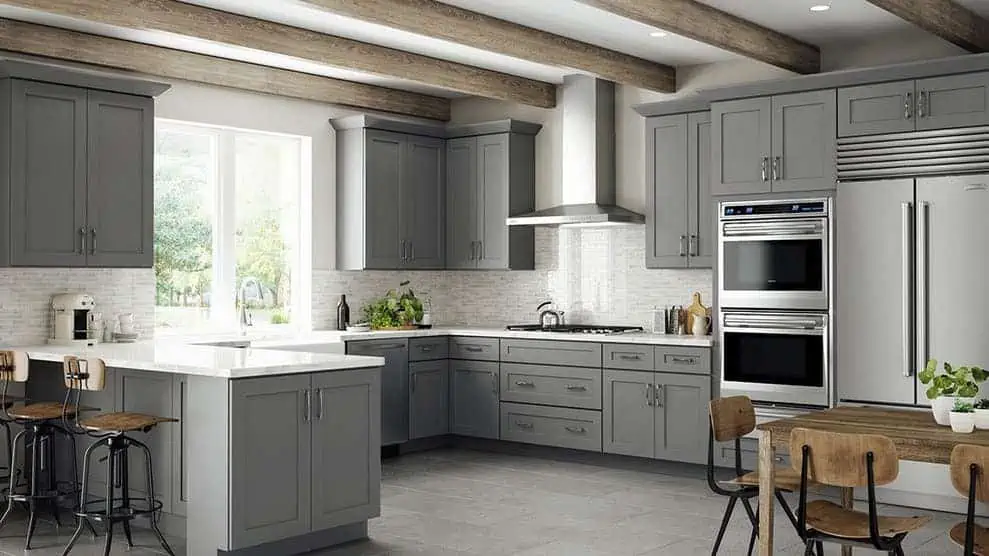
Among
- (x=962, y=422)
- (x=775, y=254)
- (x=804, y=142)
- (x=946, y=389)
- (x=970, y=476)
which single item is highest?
(x=804, y=142)

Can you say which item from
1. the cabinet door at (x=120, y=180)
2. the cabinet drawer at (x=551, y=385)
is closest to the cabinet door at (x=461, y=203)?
the cabinet drawer at (x=551, y=385)

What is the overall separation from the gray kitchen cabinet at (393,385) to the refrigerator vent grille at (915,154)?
139 inches

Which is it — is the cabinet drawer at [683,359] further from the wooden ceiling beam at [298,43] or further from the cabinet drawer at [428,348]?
the wooden ceiling beam at [298,43]

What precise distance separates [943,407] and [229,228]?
18.1ft

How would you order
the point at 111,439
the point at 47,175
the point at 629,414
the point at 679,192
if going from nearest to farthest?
the point at 111,439 → the point at 47,175 → the point at 629,414 → the point at 679,192

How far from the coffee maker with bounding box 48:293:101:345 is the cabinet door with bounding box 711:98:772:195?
13.8 ft

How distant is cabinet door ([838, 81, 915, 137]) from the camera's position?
6.77m

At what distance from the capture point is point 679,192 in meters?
8.13

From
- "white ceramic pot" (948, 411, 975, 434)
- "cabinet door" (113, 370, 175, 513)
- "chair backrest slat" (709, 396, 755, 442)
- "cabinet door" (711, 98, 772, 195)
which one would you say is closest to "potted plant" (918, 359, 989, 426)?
"white ceramic pot" (948, 411, 975, 434)

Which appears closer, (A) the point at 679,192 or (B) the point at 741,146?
(B) the point at 741,146

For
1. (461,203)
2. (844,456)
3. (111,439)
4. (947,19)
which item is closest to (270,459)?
(111,439)

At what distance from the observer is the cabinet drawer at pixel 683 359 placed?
761 cm

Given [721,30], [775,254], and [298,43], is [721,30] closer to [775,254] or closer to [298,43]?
[775,254]

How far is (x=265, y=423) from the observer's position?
17.9ft
